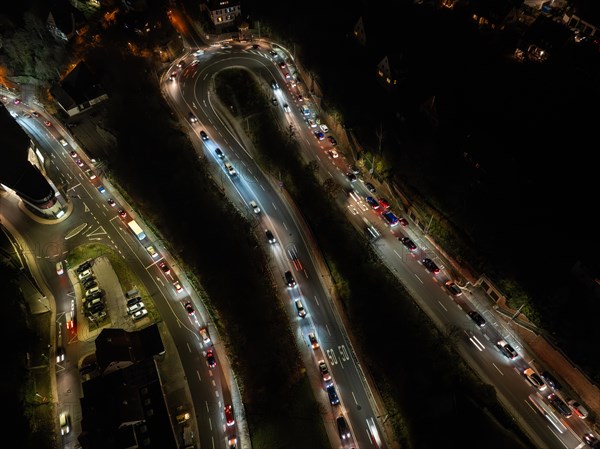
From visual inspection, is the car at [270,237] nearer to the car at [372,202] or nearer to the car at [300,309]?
the car at [300,309]

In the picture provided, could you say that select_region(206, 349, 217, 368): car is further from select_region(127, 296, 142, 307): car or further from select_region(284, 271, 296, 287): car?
select_region(284, 271, 296, 287): car

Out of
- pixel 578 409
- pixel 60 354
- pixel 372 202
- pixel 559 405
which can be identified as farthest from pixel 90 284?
pixel 578 409

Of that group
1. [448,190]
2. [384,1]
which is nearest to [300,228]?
[448,190]

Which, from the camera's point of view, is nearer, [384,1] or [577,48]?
[577,48]

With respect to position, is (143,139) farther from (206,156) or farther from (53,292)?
(53,292)

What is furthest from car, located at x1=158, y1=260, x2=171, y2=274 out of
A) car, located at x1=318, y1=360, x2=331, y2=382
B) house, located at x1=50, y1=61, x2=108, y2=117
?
house, located at x1=50, y1=61, x2=108, y2=117

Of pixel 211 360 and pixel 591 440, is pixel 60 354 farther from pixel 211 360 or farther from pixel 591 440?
pixel 591 440

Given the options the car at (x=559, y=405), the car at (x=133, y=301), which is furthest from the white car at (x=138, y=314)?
the car at (x=559, y=405)
